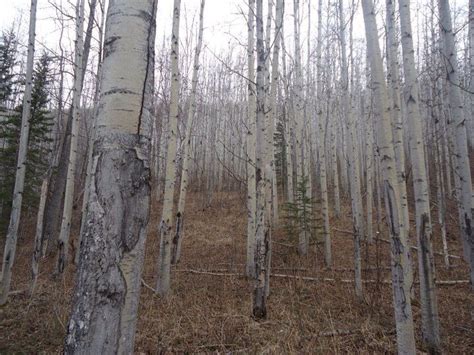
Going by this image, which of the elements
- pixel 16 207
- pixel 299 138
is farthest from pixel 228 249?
pixel 16 207

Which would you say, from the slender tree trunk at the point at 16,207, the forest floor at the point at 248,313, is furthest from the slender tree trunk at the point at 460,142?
Answer: the slender tree trunk at the point at 16,207

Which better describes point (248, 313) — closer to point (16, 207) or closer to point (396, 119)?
point (396, 119)

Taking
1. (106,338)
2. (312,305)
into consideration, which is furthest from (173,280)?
(106,338)

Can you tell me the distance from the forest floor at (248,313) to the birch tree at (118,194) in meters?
2.91

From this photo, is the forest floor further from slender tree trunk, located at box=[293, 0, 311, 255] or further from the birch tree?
the birch tree

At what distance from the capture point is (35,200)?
1289 centimetres

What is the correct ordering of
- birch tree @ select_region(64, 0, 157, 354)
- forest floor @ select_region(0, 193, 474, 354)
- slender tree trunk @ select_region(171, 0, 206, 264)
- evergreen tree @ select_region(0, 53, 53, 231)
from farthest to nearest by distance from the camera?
evergreen tree @ select_region(0, 53, 53, 231) → slender tree trunk @ select_region(171, 0, 206, 264) → forest floor @ select_region(0, 193, 474, 354) → birch tree @ select_region(64, 0, 157, 354)

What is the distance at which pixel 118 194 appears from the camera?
1.05 meters

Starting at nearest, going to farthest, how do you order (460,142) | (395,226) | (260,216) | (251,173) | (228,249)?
(395,226) → (460,142) → (260,216) → (251,173) → (228,249)

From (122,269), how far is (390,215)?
8.16 ft

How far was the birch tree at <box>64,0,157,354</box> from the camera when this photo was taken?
975mm

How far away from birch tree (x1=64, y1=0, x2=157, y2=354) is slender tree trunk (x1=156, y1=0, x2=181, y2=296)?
4475 mm

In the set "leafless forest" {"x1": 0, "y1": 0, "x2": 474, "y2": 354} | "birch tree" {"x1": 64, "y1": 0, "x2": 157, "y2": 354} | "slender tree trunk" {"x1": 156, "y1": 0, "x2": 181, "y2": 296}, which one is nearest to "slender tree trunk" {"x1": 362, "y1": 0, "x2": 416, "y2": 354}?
"leafless forest" {"x1": 0, "y1": 0, "x2": 474, "y2": 354}

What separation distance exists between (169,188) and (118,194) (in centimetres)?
458
